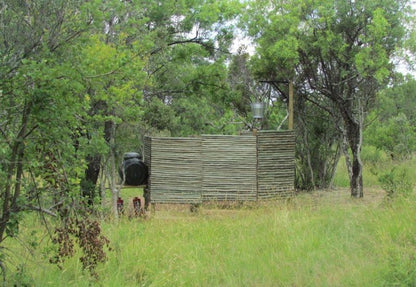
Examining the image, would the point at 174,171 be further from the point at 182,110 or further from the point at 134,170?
the point at 182,110

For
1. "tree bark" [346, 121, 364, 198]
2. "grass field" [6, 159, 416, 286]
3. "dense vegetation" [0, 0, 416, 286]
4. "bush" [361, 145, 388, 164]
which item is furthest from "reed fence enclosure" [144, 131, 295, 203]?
"bush" [361, 145, 388, 164]

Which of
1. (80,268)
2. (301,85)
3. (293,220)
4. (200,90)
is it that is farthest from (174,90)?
(80,268)

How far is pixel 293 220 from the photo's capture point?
6.46 m

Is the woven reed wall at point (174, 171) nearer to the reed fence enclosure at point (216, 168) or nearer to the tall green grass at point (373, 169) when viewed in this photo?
the reed fence enclosure at point (216, 168)

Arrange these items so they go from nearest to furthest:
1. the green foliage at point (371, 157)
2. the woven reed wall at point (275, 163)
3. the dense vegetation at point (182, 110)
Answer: the dense vegetation at point (182, 110), the woven reed wall at point (275, 163), the green foliage at point (371, 157)

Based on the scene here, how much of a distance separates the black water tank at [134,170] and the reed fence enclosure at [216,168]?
0.57ft

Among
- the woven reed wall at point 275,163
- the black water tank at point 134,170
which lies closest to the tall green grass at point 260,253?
the black water tank at point 134,170

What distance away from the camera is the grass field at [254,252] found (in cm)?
419

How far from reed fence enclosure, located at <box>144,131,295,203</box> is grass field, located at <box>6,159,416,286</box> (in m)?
1.94

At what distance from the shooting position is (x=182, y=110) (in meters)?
14.3

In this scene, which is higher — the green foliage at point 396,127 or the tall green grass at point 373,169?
the green foliage at point 396,127

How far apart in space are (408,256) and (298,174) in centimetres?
800

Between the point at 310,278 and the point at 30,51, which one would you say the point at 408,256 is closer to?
the point at 310,278

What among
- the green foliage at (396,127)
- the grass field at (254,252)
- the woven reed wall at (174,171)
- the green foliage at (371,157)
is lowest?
the grass field at (254,252)
